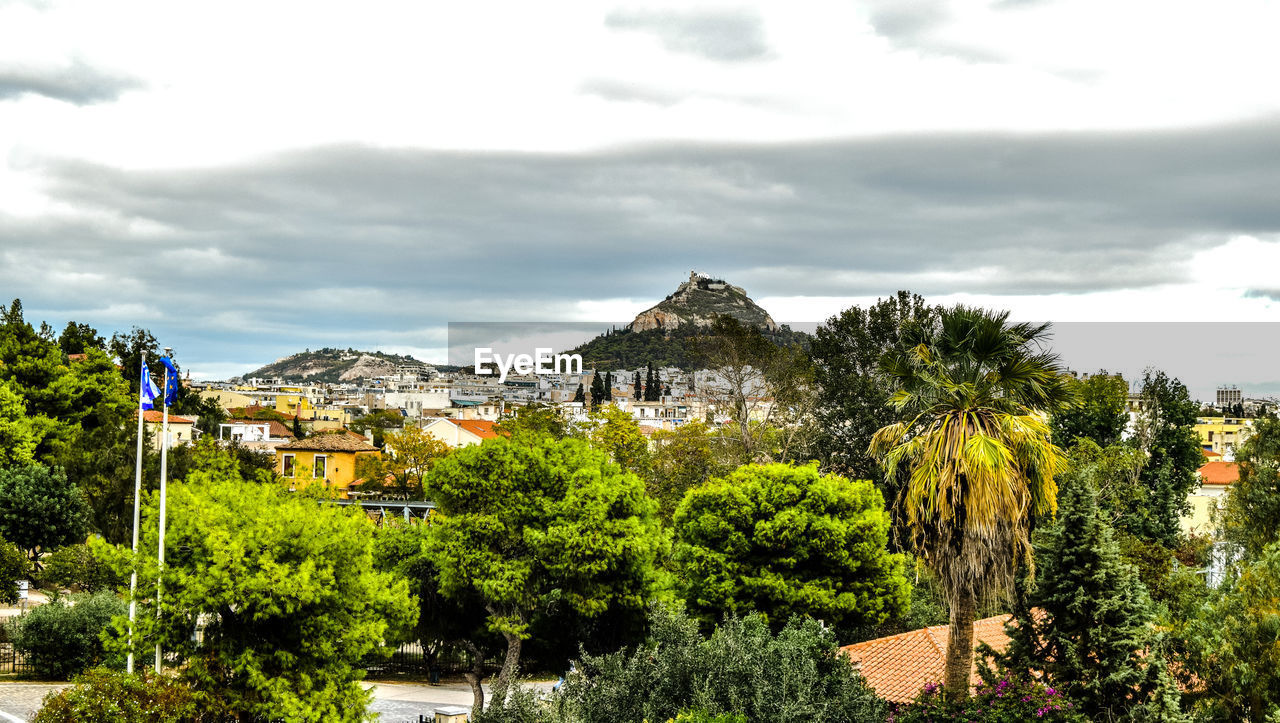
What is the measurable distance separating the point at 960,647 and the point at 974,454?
3.79 metres

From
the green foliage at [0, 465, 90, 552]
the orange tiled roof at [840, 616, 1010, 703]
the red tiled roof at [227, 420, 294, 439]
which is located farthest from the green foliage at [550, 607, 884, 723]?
the red tiled roof at [227, 420, 294, 439]

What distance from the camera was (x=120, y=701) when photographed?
1895 cm

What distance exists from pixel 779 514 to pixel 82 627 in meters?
20.6

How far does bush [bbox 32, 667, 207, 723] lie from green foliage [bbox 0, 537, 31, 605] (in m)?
21.4

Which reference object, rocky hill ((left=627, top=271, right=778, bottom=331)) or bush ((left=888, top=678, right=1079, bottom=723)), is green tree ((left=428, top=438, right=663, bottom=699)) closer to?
bush ((left=888, top=678, right=1079, bottom=723))

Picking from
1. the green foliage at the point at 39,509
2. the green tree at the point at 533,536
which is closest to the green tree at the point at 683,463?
the green tree at the point at 533,536

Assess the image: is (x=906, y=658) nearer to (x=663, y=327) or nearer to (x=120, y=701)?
(x=120, y=701)

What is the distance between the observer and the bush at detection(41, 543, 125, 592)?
38750 millimetres

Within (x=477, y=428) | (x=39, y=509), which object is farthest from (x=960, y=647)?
(x=477, y=428)

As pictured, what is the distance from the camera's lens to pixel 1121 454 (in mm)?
48719

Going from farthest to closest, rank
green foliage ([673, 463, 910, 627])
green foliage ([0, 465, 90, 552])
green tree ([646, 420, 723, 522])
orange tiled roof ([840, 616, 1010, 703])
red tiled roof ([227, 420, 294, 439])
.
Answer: red tiled roof ([227, 420, 294, 439]), green tree ([646, 420, 723, 522]), green foliage ([0, 465, 90, 552]), green foliage ([673, 463, 910, 627]), orange tiled roof ([840, 616, 1010, 703])

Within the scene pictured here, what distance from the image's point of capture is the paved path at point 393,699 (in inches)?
1050

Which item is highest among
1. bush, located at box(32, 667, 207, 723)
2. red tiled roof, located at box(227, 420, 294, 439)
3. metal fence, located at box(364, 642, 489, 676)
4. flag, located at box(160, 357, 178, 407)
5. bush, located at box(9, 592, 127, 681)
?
flag, located at box(160, 357, 178, 407)

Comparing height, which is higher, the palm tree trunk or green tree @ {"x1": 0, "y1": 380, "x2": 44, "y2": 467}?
green tree @ {"x1": 0, "y1": 380, "x2": 44, "y2": 467}
